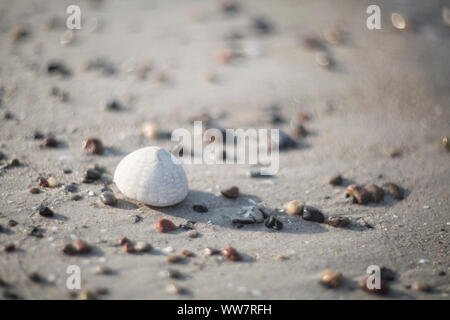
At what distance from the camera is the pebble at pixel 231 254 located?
9.00 feet

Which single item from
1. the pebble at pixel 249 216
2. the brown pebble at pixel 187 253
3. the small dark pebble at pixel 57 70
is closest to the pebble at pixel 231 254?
the brown pebble at pixel 187 253

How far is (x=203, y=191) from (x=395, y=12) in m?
4.55

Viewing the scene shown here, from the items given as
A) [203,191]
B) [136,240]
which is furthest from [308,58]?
[136,240]

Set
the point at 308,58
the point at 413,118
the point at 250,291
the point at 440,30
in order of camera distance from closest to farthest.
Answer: the point at 250,291 → the point at 413,118 → the point at 308,58 → the point at 440,30

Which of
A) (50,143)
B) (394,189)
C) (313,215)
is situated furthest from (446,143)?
(50,143)

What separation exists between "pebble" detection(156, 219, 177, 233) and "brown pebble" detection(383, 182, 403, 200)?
1919 mm

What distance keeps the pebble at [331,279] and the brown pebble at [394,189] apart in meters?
1.21

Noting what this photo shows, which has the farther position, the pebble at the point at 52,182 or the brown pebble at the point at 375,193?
the brown pebble at the point at 375,193

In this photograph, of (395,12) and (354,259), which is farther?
(395,12)

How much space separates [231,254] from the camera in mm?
2752

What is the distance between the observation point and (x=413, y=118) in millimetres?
4648

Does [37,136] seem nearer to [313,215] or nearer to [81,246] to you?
[81,246]

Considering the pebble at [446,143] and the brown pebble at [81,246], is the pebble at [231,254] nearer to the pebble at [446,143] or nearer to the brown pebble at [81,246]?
the brown pebble at [81,246]

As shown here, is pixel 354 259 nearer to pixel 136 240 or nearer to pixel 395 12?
pixel 136 240
